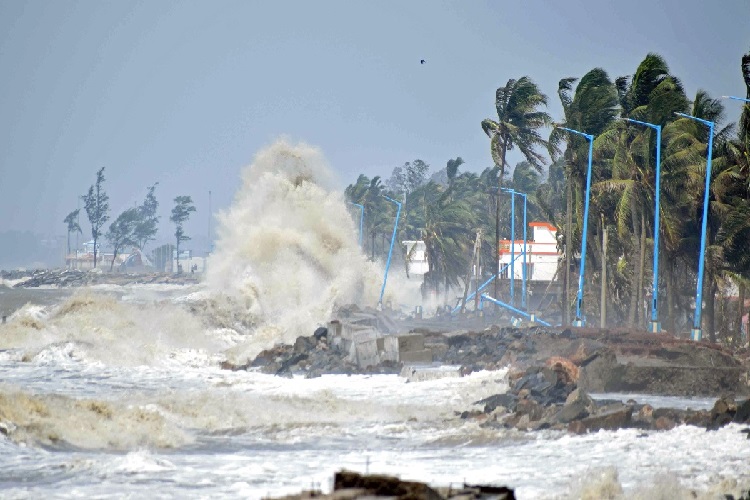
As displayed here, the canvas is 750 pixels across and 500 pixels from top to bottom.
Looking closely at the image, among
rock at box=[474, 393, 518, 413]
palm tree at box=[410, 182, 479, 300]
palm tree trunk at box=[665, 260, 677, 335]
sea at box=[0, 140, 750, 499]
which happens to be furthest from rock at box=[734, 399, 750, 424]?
palm tree at box=[410, 182, 479, 300]

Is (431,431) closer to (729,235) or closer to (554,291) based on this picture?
(729,235)

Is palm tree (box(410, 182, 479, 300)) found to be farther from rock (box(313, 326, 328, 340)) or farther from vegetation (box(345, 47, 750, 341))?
rock (box(313, 326, 328, 340))

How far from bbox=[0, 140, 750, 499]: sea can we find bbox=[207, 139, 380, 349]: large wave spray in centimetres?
1735

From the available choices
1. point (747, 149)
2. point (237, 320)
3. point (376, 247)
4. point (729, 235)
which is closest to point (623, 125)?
point (729, 235)

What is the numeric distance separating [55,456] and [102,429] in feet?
8.37

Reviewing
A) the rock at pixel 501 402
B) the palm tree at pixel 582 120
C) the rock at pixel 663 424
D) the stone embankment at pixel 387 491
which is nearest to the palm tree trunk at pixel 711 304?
the palm tree at pixel 582 120

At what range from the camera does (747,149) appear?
3528cm

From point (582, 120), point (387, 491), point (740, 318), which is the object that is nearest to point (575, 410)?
point (387, 491)

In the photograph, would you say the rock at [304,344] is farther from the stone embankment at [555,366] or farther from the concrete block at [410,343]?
the concrete block at [410,343]

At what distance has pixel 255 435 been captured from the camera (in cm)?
2192

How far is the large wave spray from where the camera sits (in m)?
66.0

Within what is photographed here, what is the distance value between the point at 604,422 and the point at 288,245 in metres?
50.8

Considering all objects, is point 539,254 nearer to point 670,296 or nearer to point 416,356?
point 670,296

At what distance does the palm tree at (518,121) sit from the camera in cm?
5784
